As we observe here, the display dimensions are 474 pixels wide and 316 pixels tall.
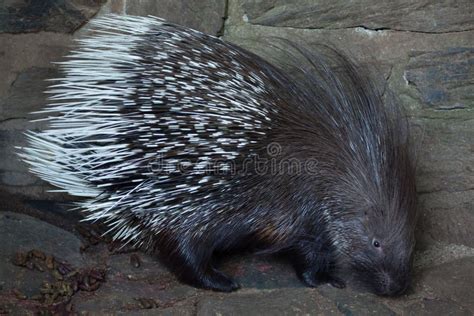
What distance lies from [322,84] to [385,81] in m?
0.32

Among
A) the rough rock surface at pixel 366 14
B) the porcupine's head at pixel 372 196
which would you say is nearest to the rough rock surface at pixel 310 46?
Answer: the rough rock surface at pixel 366 14

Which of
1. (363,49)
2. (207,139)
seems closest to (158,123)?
(207,139)

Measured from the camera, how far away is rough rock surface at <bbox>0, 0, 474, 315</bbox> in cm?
223

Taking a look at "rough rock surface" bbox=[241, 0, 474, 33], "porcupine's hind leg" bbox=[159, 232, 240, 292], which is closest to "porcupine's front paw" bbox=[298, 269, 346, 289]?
"porcupine's hind leg" bbox=[159, 232, 240, 292]

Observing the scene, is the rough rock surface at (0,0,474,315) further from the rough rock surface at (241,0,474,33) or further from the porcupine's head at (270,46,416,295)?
the porcupine's head at (270,46,416,295)

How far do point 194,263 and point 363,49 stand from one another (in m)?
1.06

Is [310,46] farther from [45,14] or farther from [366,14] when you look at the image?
[45,14]

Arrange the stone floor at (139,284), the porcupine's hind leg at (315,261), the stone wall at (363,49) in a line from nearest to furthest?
the stone floor at (139,284), the porcupine's hind leg at (315,261), the stone wall at (363,49)

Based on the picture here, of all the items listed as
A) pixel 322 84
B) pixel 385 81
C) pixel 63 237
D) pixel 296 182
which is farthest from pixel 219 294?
pixel 385 81

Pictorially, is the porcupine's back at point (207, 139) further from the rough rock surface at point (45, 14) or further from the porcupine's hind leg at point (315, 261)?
the rough rock surface at point (45, 14)

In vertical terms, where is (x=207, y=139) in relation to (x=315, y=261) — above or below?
above

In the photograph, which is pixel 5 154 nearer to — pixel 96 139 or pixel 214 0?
pixel 96 139

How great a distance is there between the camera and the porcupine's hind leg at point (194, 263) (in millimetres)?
2193

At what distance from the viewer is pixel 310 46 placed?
2.47 metres
